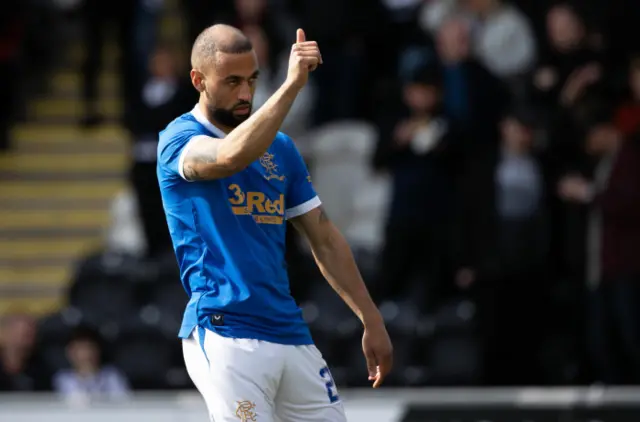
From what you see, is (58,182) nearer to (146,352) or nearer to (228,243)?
(146,352)

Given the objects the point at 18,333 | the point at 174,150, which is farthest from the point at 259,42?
the point at 174,150

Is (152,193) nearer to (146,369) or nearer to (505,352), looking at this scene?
(146,369)

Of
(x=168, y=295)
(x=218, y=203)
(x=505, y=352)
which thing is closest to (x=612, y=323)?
(x=505, y=352)

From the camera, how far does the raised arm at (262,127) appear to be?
464 cm

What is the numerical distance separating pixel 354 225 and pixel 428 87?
5.73 feet

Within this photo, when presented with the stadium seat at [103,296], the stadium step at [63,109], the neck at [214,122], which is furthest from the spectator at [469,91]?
the neck at [214,122]

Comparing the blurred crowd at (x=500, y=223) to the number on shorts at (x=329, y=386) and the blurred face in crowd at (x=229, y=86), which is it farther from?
the blurred face in crowd at (x=229, y=86)

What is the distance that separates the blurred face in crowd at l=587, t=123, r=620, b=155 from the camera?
9.47 meters

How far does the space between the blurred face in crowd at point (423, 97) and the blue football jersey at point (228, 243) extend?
4607 millimetres

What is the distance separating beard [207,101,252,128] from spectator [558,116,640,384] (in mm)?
4745

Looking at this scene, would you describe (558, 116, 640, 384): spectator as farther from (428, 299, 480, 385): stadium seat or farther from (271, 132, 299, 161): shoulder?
(271, 132, 299, 161): shoulder

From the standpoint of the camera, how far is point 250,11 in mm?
11039

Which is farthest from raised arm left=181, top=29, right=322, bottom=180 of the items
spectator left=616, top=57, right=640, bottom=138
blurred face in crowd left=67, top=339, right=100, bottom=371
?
blurred face in crowd left=67, top=339, right=100, bottom=371

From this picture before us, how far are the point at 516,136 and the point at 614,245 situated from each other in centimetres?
97
